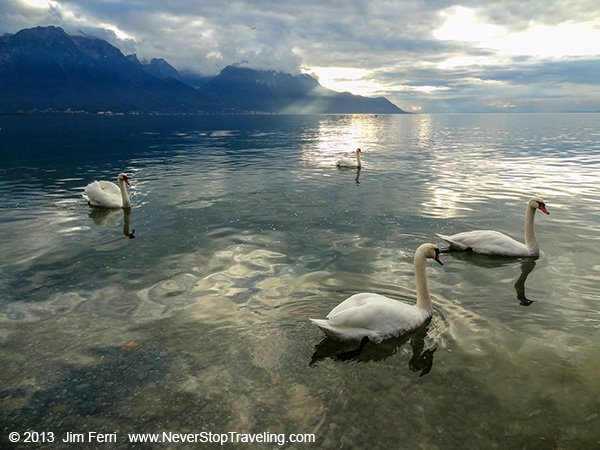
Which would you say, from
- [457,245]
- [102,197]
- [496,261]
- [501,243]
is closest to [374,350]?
[457,245]

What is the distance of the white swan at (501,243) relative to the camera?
13914 mm

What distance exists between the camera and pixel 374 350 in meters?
9.08

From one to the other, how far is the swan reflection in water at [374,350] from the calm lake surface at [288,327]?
0.14ft

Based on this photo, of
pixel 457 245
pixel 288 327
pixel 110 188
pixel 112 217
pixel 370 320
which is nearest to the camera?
pixel 370 320

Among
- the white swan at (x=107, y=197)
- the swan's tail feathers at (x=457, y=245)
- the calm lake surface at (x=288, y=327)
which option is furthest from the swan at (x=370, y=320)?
the white swan at (x=107, y=197)

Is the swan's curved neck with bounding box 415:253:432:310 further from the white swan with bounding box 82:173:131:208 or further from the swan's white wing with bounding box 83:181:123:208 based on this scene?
the swan's white wing with bounding box 83:181:123:208

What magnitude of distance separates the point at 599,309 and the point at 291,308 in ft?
24.2

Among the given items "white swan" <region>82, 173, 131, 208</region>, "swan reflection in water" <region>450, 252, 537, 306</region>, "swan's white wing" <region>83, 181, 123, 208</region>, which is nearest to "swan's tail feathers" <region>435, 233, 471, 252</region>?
"swan reflection in water" <region>450, 252, 537, 306</region>

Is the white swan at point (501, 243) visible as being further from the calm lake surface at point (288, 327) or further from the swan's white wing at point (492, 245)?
the calm lake surface at point (288, 327)

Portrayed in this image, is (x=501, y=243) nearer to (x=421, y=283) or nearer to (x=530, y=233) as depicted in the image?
(x=530, y=233)

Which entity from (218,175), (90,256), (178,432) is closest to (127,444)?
(178,432)

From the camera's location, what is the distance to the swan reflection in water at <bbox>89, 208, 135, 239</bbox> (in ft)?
58.0

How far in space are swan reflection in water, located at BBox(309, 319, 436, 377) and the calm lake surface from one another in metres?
0.04

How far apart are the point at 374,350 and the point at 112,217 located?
1469cm
